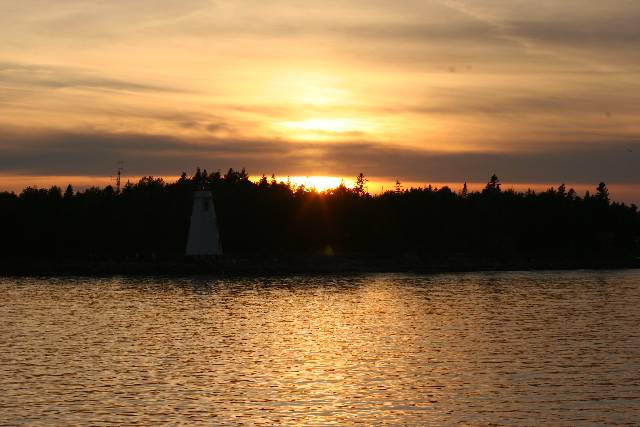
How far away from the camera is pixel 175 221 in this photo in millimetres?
165000

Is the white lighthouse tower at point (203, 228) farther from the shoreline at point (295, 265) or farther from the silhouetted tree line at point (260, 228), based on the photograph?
the silhouetted tree line at point (260, 228)

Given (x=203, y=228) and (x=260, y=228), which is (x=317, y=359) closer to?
(x=203, y=228)

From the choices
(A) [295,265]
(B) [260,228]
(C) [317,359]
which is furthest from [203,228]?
(C) [317,359]

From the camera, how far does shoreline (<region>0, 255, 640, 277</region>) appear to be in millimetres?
139375

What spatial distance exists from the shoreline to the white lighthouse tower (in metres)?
1.84

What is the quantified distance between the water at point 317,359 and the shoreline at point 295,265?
3955 centimetres

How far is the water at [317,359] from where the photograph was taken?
36344 mm

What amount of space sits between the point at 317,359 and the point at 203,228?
8490 cm

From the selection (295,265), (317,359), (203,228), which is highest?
(203,228)

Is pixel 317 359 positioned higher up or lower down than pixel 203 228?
lower down

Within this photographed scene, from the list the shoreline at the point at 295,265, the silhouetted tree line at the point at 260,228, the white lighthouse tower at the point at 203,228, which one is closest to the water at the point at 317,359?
the white lighthouse tower at the point at 203,228

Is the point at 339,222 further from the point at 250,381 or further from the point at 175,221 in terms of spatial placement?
the point at 250,381

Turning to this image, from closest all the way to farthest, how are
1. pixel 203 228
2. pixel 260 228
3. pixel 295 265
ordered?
pixel 203 228 < pixel 295 265 < pixel 260 228

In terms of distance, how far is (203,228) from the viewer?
5281 inches
